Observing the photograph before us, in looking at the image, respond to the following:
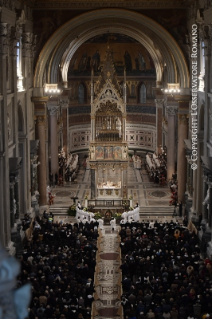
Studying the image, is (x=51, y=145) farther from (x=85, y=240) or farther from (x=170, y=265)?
(x=170, y=265)

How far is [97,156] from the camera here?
35.2 m

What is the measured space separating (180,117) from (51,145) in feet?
42.3

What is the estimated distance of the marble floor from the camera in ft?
116

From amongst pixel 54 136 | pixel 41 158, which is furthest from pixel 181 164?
pixel 54 136

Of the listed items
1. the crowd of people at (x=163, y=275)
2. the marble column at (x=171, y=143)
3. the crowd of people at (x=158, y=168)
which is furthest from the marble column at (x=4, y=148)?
the crowd of people at (x=158, y=168)

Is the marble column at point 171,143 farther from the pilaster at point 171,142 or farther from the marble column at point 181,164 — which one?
the marble column at point 181,164

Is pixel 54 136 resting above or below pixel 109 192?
above

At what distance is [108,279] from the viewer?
22703 millimetres

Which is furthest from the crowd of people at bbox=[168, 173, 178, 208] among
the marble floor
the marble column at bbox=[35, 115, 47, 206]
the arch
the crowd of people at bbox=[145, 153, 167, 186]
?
the marble column at bbox=[35, 115, 47, 206]

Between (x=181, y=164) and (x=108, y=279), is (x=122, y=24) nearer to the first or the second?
(x=181, y=164)

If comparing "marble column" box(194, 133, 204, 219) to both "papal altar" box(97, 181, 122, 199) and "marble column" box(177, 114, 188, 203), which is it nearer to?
"marble column" box(177, 114, 188, 203)

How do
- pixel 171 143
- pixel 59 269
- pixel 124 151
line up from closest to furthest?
1. pixel 59 269
2. pixel 124 151
3. pixel 171 143

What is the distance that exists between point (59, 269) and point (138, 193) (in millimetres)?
20304

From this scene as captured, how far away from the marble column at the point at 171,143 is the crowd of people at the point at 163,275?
14.4 metres
